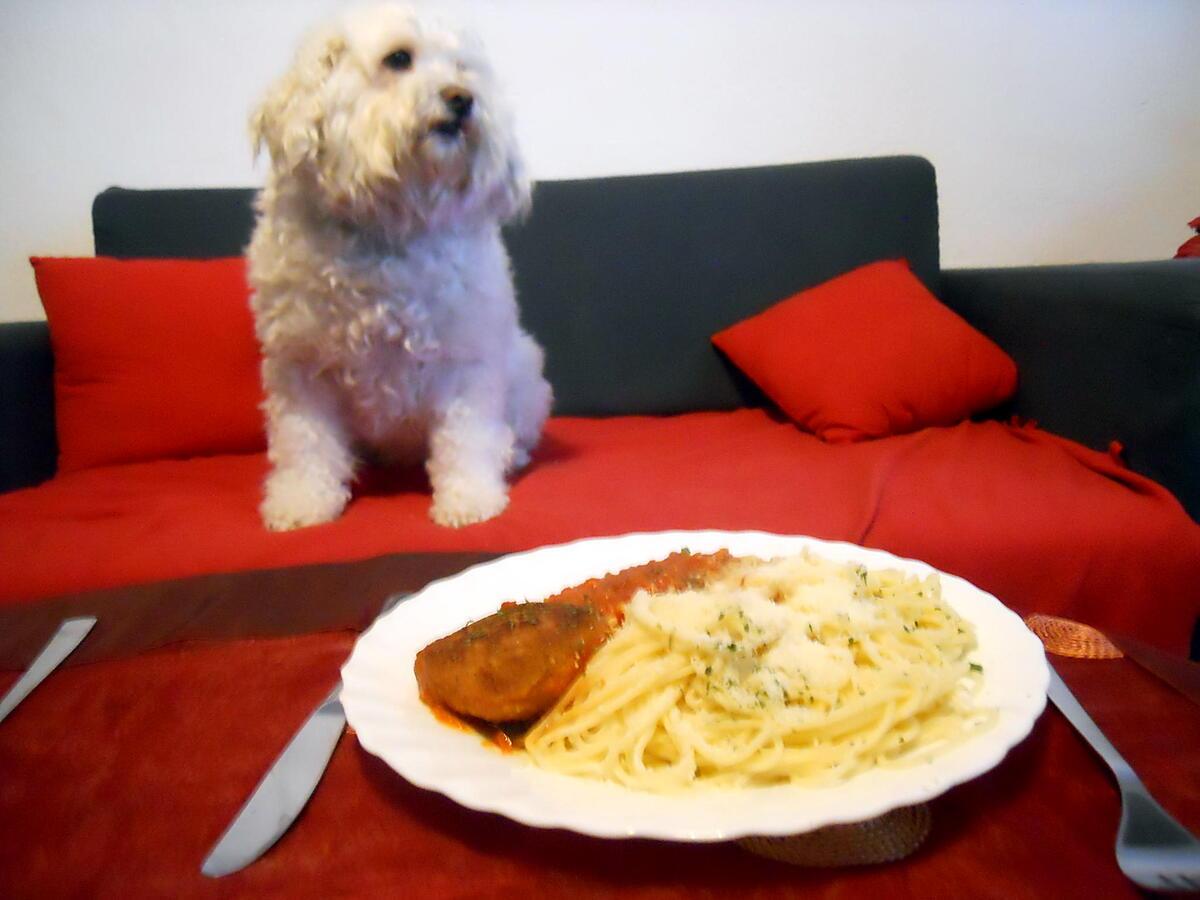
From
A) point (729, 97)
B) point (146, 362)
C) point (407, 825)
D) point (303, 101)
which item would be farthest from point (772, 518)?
point (729, 97)

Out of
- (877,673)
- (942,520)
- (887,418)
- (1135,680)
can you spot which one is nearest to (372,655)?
(877,673)

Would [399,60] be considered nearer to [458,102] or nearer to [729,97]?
[458,102]

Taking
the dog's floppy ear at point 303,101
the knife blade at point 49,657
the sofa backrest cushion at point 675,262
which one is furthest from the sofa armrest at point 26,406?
the knife blade at point 49,657

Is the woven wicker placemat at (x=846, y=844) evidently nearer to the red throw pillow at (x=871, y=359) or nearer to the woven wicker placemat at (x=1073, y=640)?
the woven wicker placemat at (x=1073, y=640)

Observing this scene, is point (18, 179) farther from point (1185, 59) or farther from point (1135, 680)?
point (1185, 59)

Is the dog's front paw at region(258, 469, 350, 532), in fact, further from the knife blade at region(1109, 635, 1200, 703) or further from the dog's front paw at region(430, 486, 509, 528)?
the knife blade at region(1109, 635, 1200, 703)
